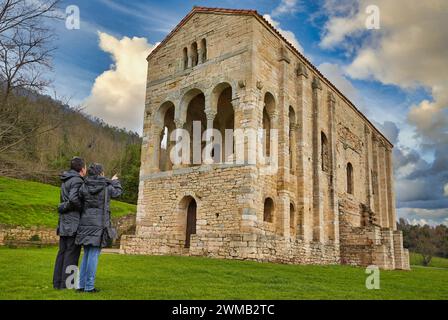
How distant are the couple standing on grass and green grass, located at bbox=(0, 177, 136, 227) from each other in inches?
661

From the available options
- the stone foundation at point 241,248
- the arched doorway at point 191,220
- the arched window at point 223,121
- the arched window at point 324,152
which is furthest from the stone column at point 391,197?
the arched doorway at point 191,220

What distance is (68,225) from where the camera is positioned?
661cm

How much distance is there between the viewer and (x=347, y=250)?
864 inches

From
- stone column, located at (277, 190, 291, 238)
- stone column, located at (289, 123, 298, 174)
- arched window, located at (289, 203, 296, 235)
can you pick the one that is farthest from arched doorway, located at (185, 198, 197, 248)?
stone column, located at (289, 123, 298, 174)

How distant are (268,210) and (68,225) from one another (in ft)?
40.4

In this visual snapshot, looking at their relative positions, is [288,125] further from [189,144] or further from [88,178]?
[88,178]

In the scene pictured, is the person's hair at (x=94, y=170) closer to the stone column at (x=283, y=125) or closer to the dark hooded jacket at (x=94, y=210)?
the dark hooded jacket at (x=94, y=210)

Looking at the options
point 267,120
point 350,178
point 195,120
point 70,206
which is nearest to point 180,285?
point 70,206

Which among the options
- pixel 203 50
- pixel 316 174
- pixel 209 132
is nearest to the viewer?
pixel 209 132

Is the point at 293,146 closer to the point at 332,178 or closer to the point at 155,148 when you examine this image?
the point at 332,178

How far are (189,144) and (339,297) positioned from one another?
1499 cm

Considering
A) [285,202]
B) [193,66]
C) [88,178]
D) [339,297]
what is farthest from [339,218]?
[88,178]

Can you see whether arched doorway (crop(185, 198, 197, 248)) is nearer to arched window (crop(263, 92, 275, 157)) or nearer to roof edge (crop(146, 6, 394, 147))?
arched window (crop(263, 92, 275, 157))

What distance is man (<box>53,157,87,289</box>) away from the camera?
657 centimetres
